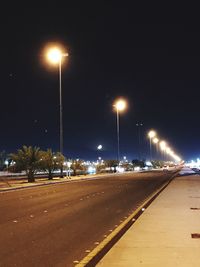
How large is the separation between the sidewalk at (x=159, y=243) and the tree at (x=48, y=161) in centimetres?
3537

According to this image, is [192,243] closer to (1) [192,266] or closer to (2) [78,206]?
(1) [192,266]

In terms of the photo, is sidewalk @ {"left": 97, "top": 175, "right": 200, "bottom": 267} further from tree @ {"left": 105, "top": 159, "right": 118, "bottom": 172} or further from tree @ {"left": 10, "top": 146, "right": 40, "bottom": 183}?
tree @ {"left": 105, "top": 159, "right": 118, "bottom": 172}

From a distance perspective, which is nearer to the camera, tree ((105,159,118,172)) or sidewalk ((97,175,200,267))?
sidewalk ((97,175,200,267))

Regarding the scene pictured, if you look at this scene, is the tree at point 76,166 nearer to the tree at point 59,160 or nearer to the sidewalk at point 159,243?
the tree at point 59,160

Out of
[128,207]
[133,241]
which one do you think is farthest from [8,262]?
[128,207]

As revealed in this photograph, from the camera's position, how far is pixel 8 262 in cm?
1030

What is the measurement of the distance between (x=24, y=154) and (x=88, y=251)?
39.1 meters

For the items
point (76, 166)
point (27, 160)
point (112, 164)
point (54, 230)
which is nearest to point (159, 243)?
point (54, 230)

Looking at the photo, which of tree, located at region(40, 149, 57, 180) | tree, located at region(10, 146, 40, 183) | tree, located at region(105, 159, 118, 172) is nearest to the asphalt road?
tree, located at region(10, 146, 40, 183)

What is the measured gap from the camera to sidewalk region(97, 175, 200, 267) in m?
9.23

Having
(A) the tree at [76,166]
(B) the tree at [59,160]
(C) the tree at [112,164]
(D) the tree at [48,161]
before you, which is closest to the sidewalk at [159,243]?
(D) the tree at [48,161]

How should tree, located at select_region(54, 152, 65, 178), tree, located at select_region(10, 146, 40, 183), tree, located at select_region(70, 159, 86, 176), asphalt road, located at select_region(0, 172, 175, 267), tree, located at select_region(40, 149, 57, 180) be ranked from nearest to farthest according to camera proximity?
asphalt road, located at select_region(0, 172, 175, 267) → tree, located at select_region(10, 146, 40, 183) → tree, located at select_region(40, 149, 57, 180) → tree, located at select_region(54, 152, 65, 178) → tree, located at select_region(70, 159, 86, 176)

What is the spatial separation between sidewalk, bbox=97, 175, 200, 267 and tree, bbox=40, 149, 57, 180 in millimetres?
35372

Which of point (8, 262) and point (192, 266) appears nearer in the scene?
point (192, 266)
